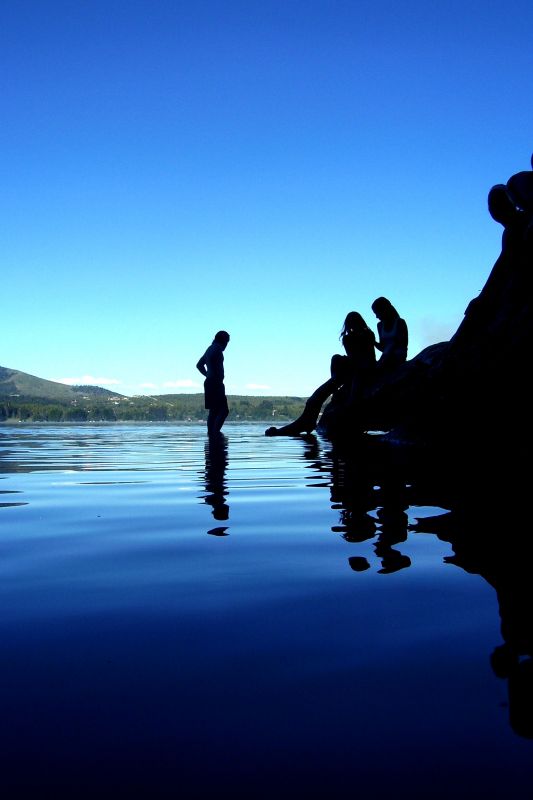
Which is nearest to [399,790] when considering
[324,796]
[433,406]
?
[324,796]

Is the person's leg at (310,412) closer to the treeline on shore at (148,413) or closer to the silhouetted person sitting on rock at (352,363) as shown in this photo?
the silhouetted person sitting on rock at (352,363)

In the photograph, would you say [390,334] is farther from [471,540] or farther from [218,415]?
[471,540]

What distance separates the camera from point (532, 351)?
5.07 m

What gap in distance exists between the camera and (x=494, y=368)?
5.72 meters

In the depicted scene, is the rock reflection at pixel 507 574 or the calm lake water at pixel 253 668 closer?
the calm lake water at pixel 253 668

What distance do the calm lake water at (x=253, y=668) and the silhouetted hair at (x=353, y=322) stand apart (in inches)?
455

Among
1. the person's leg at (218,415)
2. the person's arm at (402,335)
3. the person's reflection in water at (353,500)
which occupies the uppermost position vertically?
the person's arm at (402,335)

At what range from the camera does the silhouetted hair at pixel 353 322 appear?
48.3ft

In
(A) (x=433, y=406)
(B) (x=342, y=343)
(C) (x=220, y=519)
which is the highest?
(B) (x=342, y=343)

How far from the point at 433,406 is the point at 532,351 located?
7.74 ft

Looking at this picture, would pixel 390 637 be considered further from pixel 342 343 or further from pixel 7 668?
pixel 342 343

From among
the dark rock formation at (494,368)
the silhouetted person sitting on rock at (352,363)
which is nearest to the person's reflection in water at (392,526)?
the dark rock formation at (494,368)

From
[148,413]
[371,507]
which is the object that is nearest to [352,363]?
[371,507]

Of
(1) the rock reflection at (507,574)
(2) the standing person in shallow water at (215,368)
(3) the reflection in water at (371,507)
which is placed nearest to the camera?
(1) the rock reflection at (507,574)
